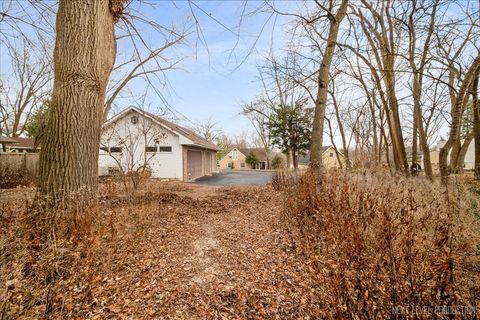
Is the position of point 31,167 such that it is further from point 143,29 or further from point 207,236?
point 207,236

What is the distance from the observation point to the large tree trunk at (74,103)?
303 cm

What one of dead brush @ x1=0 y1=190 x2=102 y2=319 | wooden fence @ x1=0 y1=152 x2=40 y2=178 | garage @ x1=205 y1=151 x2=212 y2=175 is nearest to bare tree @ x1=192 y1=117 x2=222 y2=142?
garage @ x1=205 y1=151 x2=212 y2=175

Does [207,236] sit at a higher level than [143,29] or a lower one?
lower

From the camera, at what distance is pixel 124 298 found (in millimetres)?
2258

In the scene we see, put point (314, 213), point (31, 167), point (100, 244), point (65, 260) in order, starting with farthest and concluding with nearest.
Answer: point (31, 167), point (314, 213), point (100, 244), point (65, 260)

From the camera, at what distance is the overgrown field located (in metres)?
1.76

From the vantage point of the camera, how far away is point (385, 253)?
7.38 ft

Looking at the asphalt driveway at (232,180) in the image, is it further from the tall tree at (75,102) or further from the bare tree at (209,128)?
the bare tree at (209,128)

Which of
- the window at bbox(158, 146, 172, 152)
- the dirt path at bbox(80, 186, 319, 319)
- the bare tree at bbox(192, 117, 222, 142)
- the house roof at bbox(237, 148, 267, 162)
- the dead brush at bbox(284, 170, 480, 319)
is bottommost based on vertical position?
the dirt path at bbox(80, 186, 319, 319)

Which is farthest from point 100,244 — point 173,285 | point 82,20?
point 82,20

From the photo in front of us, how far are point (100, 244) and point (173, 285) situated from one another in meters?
1.08

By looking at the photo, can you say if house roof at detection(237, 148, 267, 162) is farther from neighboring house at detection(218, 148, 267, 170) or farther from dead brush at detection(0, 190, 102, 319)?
dead brush at detection(0, 190, 102, 319)

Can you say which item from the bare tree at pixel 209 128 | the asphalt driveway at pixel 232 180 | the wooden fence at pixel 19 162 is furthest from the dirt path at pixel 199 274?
the bare tree at pixel 209 128

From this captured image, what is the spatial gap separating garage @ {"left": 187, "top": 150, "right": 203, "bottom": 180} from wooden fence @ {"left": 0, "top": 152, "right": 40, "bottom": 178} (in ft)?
25.7
